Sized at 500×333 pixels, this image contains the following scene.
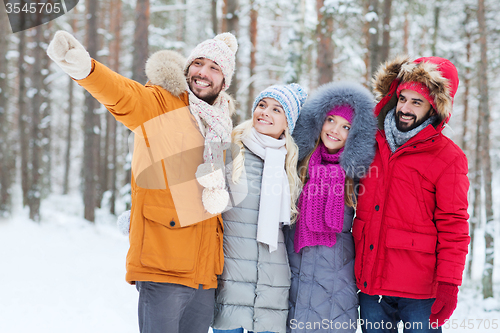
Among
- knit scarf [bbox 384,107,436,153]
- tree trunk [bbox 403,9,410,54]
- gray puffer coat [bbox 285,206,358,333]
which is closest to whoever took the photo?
gray puffer coat [bbox 285,206,358,333]

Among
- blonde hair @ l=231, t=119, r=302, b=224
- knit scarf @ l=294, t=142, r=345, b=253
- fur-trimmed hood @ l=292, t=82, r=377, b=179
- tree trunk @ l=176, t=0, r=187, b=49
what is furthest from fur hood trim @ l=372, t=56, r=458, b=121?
tree trunk @ l=176, t=0, r=187, b=49

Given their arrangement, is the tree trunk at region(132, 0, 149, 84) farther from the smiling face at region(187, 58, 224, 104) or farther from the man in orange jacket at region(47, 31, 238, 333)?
the man in orange jacket at region(47, 31, 238, 333)

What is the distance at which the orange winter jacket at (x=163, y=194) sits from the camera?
6.81 feet

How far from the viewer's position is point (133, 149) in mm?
2295

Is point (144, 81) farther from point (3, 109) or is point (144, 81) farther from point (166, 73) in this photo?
point (166, 73)

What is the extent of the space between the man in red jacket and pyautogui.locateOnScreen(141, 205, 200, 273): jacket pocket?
1.36 metres

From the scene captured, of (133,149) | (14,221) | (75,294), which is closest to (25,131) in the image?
(14,221)

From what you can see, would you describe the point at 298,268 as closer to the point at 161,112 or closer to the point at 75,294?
the point at 161,112

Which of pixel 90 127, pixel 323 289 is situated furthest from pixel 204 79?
pixel 90 127

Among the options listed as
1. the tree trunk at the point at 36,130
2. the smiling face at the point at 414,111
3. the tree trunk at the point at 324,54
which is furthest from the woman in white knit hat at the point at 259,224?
the tree trunk at the point at 36,130

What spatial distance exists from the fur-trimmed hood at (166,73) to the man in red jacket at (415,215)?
1.62 meters

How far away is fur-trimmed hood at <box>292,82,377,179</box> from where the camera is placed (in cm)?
265

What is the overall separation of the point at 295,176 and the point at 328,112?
630mm

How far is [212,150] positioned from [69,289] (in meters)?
4.05
